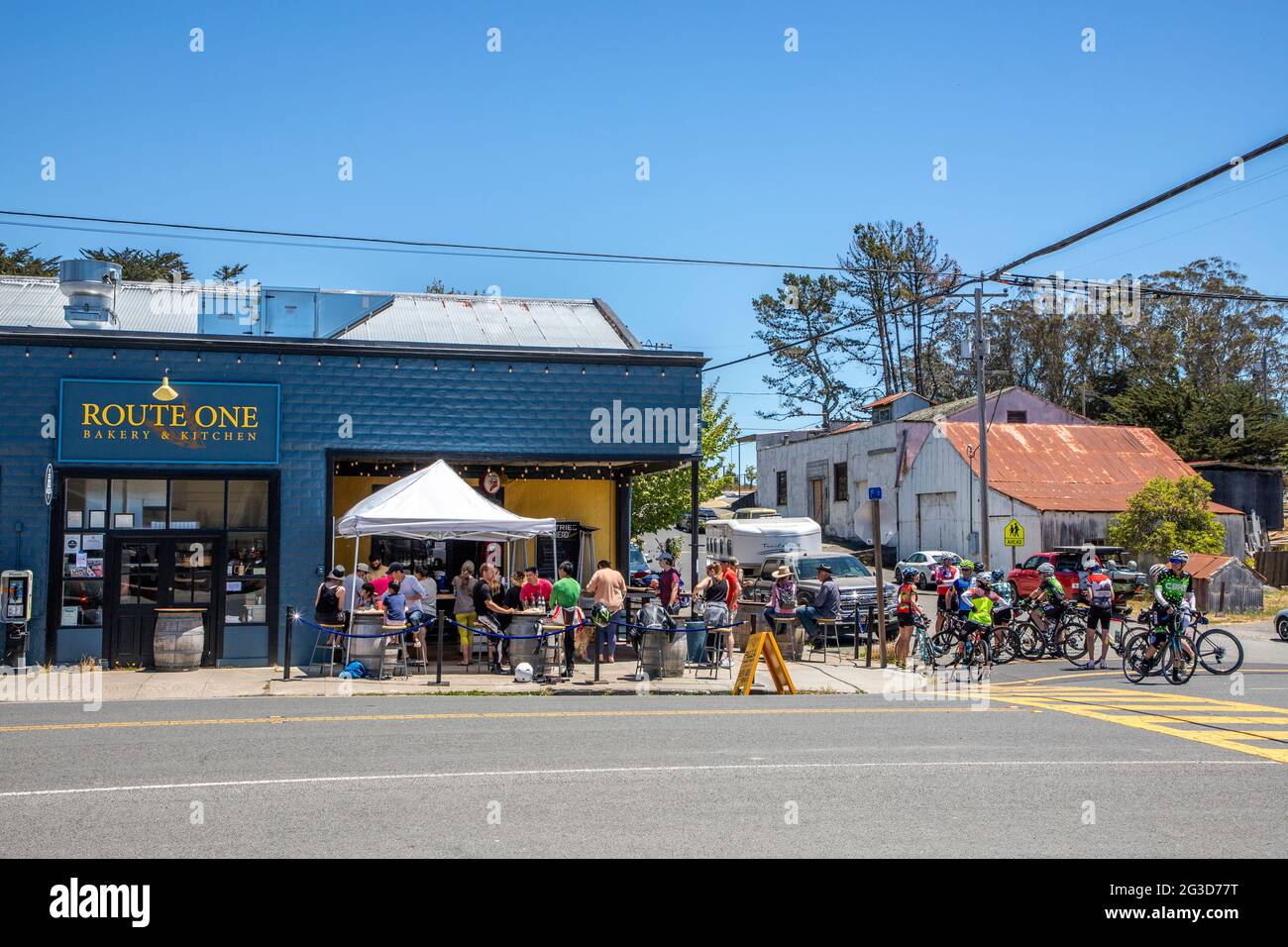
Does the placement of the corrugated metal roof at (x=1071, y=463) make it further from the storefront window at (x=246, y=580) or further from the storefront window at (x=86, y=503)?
the storefront window at (x=86, y=503)

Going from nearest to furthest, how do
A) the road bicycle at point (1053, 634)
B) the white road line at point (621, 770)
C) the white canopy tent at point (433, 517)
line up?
the white road line at point (621, 770), the white canopy tent at point (433, 517), the road bicycle at point (1053, 634)

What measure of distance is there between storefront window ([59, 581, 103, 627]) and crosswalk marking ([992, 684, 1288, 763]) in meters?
13.7

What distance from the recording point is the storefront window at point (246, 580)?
62.9 ft

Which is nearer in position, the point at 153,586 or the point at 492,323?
the point at 153,586

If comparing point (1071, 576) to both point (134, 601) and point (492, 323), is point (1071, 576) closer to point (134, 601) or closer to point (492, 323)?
point (492, 323)

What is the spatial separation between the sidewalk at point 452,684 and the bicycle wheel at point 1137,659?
10.0 ft

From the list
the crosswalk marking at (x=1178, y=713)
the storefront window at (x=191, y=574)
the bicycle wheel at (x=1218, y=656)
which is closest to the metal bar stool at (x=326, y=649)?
the storefront window at (x=191, y=574)

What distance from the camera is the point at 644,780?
9211mm

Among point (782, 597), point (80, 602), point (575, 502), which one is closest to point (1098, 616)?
point (782, 597)

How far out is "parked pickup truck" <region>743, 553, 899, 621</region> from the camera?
912 inches

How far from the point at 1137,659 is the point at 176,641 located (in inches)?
561

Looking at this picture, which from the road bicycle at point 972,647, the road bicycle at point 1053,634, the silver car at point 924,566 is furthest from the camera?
the silver car at point 924,566

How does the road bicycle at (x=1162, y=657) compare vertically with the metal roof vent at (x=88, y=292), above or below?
below
